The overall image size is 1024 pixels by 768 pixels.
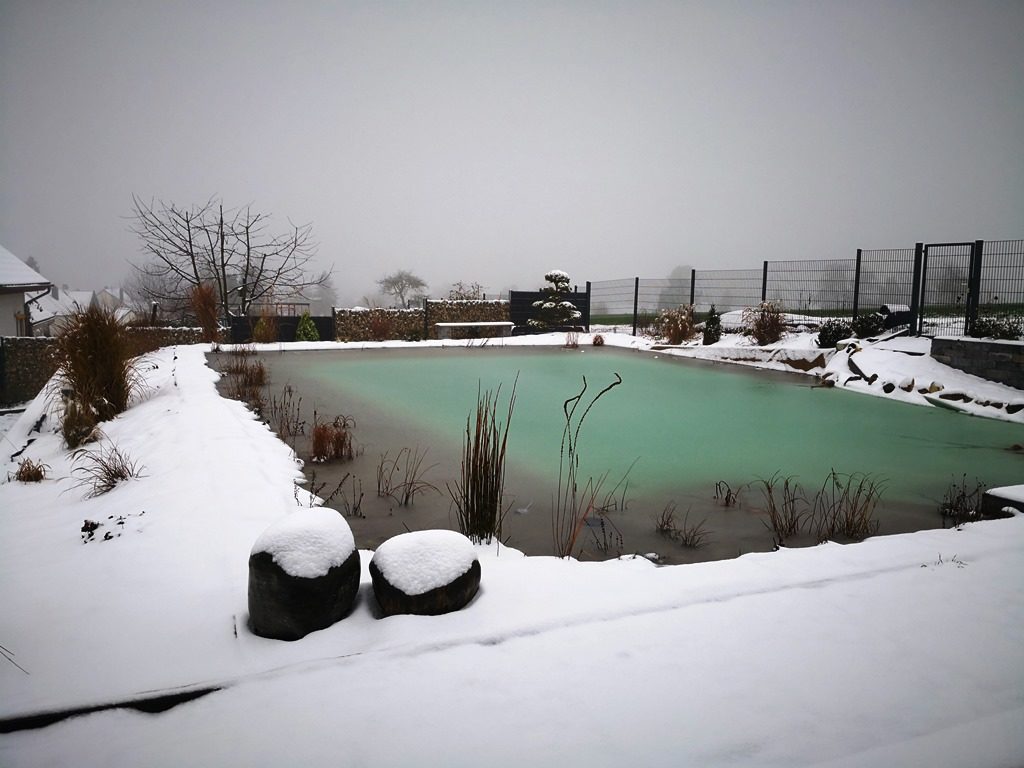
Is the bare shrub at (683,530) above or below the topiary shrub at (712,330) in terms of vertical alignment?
below

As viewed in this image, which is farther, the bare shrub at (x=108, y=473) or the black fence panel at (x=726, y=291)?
the black fence panel at (x=726, y=291)

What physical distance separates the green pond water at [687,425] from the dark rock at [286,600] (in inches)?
72.8

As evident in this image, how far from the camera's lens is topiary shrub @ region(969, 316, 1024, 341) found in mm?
7656

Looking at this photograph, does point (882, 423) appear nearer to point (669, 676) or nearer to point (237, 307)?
point (669, 676)

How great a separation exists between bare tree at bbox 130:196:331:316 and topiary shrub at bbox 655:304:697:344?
1111cm

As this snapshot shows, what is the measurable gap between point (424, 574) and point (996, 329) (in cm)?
870

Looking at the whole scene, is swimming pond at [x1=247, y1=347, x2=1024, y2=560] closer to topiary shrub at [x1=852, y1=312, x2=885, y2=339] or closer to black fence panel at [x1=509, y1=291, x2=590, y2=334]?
topiary shrub at [x1=852, y1=312, x2=885, y2=339]

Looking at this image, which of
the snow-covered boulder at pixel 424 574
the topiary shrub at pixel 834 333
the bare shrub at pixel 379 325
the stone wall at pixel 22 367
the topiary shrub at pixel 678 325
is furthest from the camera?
the bare shrub at pixel 379 325

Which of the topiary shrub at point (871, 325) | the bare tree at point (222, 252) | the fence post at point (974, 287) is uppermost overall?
the bare tree at point (222, 252)

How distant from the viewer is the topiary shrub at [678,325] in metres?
12.4

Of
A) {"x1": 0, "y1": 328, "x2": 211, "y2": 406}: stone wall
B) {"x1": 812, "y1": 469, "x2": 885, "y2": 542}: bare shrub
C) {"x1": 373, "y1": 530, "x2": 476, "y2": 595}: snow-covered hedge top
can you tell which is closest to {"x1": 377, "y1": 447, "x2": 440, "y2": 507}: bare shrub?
{"x1": 373, "y1": 530, "x2": 476, "y2": 595}: snow-covered hedge top

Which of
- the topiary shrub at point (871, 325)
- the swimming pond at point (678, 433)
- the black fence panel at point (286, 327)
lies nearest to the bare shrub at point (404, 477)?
the swimming pond at point (678, 433)

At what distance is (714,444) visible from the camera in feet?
17.0

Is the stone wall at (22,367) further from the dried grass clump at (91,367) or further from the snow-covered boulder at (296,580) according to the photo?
the snow-covered boulder at (296,580)
